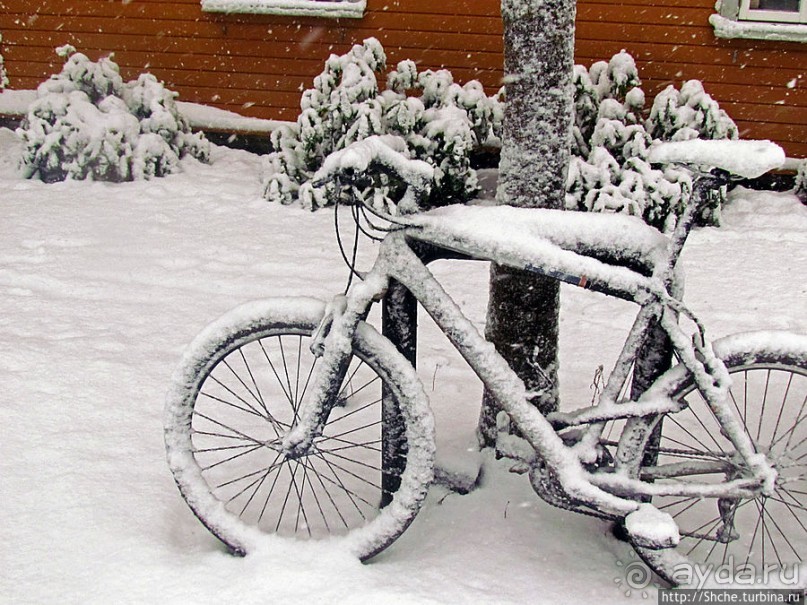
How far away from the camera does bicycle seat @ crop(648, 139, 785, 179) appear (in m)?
2.18

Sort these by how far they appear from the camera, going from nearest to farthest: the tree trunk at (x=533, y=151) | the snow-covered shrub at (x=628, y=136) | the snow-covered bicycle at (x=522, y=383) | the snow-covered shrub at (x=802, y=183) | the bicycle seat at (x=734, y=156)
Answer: the bicycle seat at (x=734, y=156) < the snow-covered bicycle at (x=522, y=383) < the tree trunk at (x=533, y=151) < the snow-covered shrub at (x=628, y=136) < the snow-covered shrub at (x=802, y=183)

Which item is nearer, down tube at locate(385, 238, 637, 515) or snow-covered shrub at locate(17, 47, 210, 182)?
down tube at locate(385, 238, 637, 515)

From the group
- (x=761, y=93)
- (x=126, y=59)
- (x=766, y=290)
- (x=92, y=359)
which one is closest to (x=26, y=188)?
(x=126, y=59)

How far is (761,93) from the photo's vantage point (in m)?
7.25

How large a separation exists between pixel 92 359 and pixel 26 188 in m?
3.54

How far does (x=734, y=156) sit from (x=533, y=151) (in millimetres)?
787

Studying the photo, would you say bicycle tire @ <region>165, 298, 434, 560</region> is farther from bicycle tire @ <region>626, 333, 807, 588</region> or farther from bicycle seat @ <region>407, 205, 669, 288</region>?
bicycle tire @ <region>626, 333, 807, 588</region>

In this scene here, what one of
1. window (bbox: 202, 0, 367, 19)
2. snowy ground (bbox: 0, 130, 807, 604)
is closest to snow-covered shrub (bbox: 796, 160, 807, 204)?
snowy ground (bbox: 0, 130, 807, 604)

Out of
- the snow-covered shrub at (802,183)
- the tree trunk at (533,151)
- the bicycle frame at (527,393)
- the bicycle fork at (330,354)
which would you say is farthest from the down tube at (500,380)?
the snow-covered shrub at (802,183)

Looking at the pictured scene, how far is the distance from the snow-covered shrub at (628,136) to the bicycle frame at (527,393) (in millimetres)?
3514

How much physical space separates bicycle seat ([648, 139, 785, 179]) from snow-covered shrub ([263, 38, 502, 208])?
3977 millimetres

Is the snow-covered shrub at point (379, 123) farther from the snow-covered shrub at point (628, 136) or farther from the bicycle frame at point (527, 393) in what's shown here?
the bicycle frame at point (527, 393)

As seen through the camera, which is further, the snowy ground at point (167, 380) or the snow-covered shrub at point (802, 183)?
the snow-covered shrub at point (802, 183)

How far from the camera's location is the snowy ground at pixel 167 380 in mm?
2459
